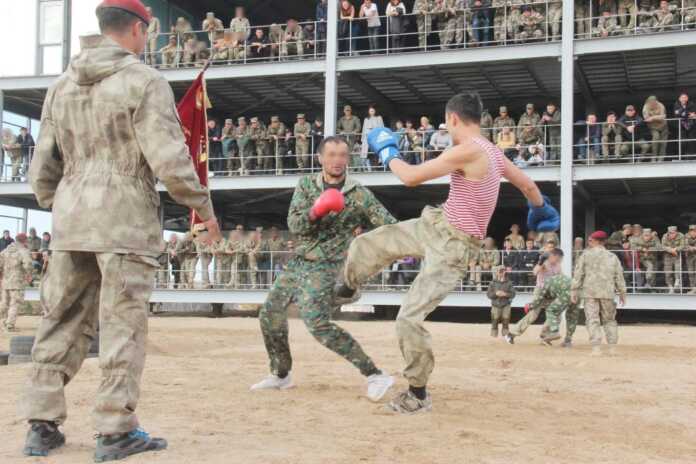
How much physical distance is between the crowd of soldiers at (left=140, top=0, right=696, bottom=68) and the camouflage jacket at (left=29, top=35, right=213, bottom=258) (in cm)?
1564

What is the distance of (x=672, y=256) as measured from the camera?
17344 mm

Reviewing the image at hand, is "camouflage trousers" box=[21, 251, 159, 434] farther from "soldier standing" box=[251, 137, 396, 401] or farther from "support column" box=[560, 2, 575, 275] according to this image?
"support column" box=[560, 2, 575, 275]

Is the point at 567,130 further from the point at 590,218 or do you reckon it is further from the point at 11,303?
the point at 11,303

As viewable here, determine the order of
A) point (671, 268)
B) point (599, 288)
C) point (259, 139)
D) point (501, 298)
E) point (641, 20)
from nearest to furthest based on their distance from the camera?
point (599, 288) → point (501, 298) → point (671, 268) → point (641, 20) → point (259, 139)

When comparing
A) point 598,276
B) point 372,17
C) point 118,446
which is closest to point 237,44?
point 372,17

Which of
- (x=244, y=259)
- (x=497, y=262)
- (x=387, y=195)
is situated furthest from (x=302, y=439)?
(x=387, y=195)

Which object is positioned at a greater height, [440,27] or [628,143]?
[440,27]

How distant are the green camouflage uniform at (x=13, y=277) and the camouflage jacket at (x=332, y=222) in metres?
11.3

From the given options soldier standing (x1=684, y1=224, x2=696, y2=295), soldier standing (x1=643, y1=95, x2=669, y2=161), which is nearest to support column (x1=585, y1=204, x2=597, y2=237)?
soldier standing (x1=643, y1=95, x2=669, y2=161)

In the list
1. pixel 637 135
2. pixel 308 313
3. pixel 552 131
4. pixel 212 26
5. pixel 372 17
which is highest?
pixel 212 26

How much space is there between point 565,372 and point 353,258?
3.75 metres

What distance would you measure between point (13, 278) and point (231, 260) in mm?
6082

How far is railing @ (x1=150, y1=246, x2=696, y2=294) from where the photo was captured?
682 inches

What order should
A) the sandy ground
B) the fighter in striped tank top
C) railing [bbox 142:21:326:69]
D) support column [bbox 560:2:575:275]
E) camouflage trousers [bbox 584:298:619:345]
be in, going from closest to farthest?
the sandy ground, the fighter in striped tank top, camouflage trousers [bbox 584:298:619:345], support column [bbox 560:2:575:275], railing [bbox 142:21:326:69]
